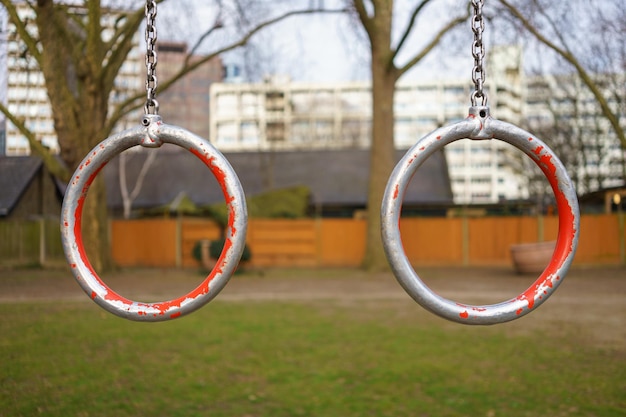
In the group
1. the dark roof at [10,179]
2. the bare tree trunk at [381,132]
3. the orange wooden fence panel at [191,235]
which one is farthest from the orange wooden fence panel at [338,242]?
the dark roof at [10,179]

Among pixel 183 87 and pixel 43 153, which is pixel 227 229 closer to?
pixel 43 153

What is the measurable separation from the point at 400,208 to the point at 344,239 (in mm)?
21255

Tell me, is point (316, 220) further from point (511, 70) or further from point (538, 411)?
point (538, 411)

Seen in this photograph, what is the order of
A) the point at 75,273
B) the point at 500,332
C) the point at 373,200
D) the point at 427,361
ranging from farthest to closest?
the point at 373,200 < the point at 500,332 < the point at 427,361 < the point at 75,273

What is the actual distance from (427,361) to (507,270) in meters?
14.5

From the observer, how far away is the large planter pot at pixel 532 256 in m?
18.9

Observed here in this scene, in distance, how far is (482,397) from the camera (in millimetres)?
6773

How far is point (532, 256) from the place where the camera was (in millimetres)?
19062

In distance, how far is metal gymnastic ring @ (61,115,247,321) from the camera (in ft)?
8.53

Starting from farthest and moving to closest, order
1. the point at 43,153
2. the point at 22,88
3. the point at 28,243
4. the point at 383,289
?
the point at 383,289
the point at 28,243
the point at 43,153
the point at 22,88

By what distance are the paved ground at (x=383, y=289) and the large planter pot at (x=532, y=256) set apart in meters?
0.30

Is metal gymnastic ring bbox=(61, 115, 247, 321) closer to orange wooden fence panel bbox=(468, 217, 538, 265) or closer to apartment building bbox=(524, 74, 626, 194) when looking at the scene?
orange wooden fence panel bbox=(468, 217, 538, 265)

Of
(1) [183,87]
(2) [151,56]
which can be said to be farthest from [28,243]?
(2) [151,56]

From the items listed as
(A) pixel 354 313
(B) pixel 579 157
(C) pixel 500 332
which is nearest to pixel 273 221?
(A) pixel 354 313
